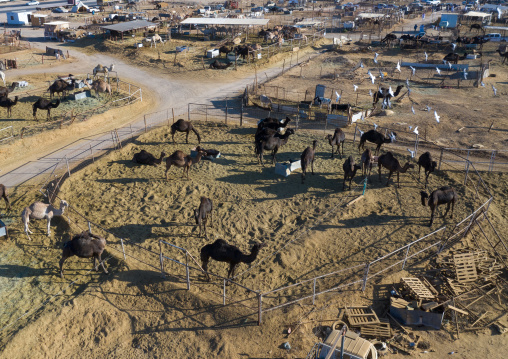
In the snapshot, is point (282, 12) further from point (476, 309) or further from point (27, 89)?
point (476, 309)

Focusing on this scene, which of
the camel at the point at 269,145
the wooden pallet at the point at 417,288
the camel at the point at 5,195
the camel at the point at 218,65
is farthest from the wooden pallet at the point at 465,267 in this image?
the camel at the point at 218,65

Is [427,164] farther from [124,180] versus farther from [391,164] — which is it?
[124,180]

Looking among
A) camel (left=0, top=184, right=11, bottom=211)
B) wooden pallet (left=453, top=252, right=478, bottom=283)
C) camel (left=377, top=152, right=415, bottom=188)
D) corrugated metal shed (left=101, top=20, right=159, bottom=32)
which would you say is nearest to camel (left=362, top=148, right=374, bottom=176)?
camel (left=377, top=152, right=415, bottom=188)

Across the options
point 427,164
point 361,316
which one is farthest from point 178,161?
point 427,164

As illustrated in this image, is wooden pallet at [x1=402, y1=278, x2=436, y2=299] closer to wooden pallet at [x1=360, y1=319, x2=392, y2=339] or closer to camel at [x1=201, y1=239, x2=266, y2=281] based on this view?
wooden pallet at [x1=360, y1=319, x2=392, y2=339]

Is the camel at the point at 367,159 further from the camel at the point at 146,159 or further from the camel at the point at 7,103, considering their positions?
the camel at the point at 7,103

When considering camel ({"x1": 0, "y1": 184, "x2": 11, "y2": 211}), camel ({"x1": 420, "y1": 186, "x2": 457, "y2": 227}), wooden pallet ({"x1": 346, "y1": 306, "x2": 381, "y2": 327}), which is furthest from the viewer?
camel ({"x1": 0, "y1": 184, "x2": 11, "y2": 211})

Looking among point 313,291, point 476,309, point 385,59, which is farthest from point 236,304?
point 385,59
